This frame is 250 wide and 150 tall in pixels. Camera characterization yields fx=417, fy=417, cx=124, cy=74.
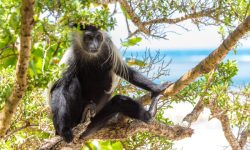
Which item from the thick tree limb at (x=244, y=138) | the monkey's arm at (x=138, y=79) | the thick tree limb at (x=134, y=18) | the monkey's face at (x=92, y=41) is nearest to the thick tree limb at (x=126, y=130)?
the monkey's arm at (x=138, y=79)

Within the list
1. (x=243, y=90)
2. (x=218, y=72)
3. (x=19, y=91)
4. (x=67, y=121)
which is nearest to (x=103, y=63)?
(x=67, y=121)

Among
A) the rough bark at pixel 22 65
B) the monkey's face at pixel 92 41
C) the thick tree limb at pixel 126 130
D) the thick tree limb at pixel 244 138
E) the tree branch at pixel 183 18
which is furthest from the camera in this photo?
the thick tree limb at pixel 244 138

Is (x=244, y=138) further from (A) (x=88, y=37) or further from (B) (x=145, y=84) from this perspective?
(A) (x=88, y=37)

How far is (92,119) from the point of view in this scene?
2.67 meters

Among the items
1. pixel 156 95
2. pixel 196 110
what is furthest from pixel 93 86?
pixel 196 110

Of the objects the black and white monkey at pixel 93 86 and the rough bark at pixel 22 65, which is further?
the black and white monkey at pixel 93 86

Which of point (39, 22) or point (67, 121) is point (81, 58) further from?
point (39, 22)

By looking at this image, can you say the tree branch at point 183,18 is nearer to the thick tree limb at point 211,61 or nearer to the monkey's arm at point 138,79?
the monkey's arm at point 138,79

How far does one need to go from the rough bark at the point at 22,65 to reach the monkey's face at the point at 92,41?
3.99ft

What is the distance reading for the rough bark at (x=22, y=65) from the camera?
3.66 feet

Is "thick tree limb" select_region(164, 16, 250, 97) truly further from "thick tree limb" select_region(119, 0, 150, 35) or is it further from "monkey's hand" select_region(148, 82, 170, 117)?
"thick tree limb" select_region(119, 0, 150, 35)

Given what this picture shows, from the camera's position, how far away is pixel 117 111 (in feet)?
8.75

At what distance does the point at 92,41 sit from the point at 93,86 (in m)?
0.34

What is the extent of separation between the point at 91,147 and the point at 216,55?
4.42 feet
